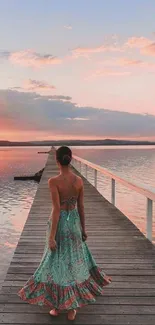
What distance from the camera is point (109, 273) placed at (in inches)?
224

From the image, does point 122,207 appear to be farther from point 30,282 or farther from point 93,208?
point 30,282

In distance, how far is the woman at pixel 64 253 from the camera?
13.3 ft

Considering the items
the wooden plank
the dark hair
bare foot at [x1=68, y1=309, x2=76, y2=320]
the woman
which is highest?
the dark hair

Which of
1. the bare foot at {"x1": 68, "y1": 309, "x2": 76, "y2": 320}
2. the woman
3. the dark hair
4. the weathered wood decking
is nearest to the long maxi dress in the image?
the woman

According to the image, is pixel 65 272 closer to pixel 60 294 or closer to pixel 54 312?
pixel 60 294

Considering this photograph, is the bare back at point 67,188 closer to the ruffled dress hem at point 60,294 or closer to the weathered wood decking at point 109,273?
the ruffled dress hem at point 60,294

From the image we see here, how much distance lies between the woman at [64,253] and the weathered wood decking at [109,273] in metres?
0.24

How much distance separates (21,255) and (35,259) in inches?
13.7

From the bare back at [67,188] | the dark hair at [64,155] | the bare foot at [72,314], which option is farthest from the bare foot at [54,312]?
the dark hair at [64,155]

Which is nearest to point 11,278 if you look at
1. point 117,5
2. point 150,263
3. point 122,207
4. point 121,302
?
point 121,302

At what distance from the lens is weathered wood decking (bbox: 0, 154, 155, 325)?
4328mm

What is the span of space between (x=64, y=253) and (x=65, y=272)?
19 centimetres

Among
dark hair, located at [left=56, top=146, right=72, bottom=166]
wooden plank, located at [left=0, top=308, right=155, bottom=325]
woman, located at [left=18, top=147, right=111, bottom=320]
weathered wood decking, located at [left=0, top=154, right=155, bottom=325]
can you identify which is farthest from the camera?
weathered wood decking, located at [left=0, top=154, right=155, bottom=325]

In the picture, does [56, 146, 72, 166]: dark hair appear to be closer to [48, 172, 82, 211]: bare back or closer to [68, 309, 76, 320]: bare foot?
[48, 172, 82, 211]: bare back
